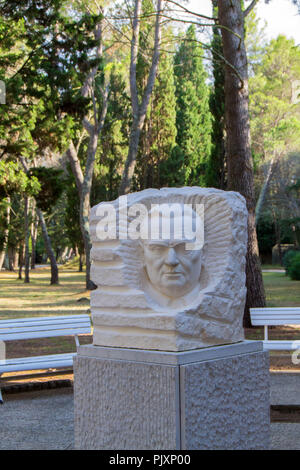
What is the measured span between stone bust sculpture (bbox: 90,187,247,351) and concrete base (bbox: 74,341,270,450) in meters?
0.13

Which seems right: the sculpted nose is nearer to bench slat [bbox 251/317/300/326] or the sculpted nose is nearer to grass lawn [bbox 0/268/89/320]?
bench slat [bbox 251/317/300/326]

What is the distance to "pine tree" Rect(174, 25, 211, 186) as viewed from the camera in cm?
2494

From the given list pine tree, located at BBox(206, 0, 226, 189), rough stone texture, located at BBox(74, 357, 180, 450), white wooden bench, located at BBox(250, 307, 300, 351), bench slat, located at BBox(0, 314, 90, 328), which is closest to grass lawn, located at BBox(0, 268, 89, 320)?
bench slat, located at BBox(0, 314, 90, 328)

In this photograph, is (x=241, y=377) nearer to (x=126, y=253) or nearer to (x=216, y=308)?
(x=216, y=308)

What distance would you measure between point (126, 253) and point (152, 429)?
3.74 feet

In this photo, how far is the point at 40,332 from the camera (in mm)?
6211

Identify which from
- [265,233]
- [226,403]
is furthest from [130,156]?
[265,233]

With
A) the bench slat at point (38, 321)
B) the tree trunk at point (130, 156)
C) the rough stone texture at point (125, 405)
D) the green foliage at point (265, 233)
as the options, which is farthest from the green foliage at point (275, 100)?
the rough stone texture at point (125, 405)

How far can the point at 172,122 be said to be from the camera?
22969 mm

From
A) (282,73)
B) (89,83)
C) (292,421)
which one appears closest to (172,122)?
(89,83)

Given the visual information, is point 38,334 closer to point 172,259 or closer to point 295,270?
point 172,259

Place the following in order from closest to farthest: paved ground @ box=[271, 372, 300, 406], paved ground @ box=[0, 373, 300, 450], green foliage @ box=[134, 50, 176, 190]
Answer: paved ground @ box=[0, 373, 300, 450]
paved ground @ box=[271, 372, 300, 406]
green foliage @ box=[134, 50, 176, 190]

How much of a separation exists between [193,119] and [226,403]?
2363 cm

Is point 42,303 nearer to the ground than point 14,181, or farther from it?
nearer to the ground
